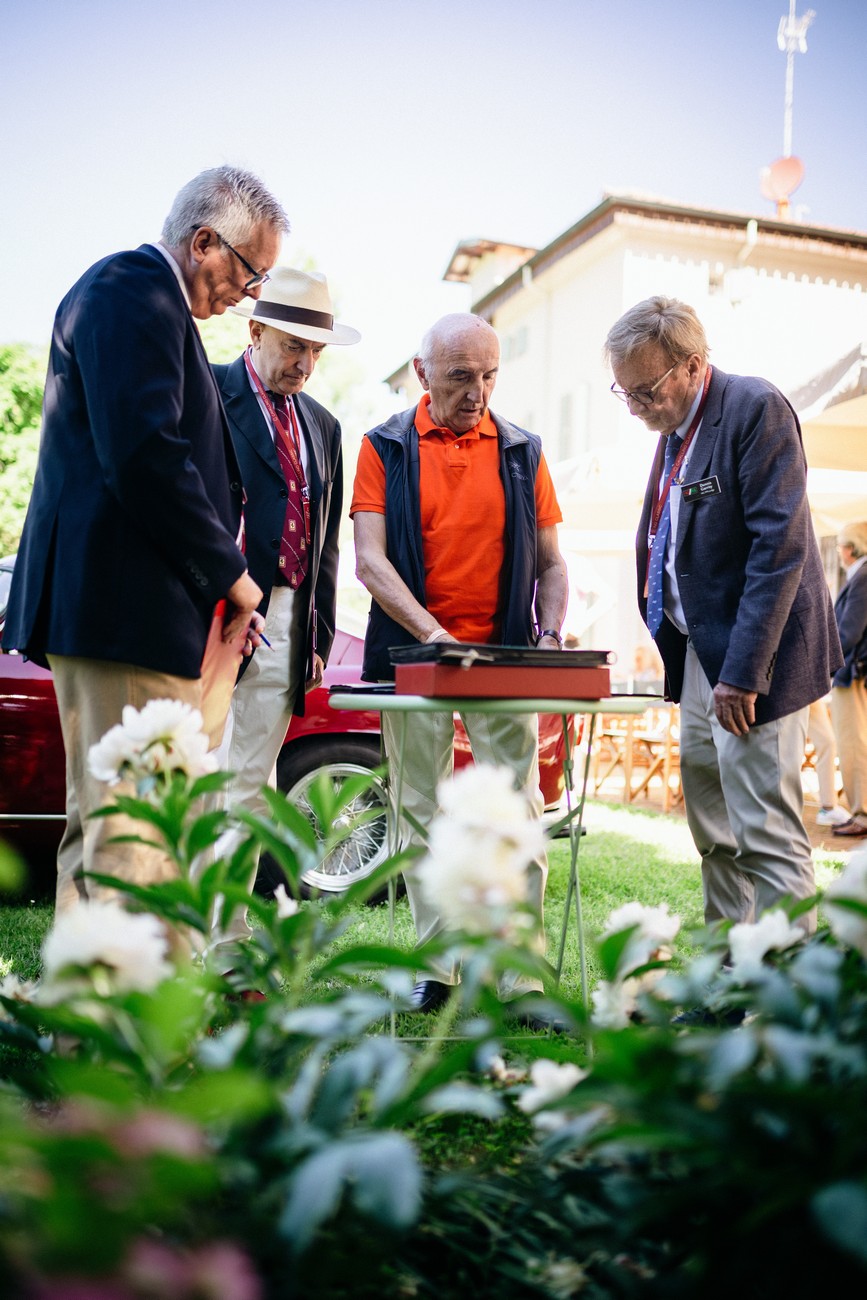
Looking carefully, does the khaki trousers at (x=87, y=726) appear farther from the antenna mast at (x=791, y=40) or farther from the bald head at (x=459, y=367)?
the antenna mast at (x=791, y=40)

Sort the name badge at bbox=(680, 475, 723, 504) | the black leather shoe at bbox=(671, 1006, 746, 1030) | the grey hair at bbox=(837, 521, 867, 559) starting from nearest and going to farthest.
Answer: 1. the black leather shoe at bbox=(671, 1006, 746, 1030)
2. the name badge at bbox=(680, 475, 723, 504)
3. the grey hair at bbox=(837, 521, 867, 559)

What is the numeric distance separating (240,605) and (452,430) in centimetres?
117

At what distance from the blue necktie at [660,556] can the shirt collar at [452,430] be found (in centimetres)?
58

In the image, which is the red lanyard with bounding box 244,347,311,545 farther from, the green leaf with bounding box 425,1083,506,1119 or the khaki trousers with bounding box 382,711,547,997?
the green leaf with bounding box 425,1083,506,1119

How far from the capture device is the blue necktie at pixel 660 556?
3.14m

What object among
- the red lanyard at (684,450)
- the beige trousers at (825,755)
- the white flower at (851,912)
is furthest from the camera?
the beige trousers at (825,755)

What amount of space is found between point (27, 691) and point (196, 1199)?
4123 millimetres

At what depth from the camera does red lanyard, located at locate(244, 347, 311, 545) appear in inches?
139

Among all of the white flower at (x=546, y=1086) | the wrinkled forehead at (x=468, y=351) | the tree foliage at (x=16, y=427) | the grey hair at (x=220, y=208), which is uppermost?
the tree foliage at (x=16, y=427)

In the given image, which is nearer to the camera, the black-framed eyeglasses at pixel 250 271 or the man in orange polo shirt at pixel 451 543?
the black-framed eyeglasses at pixel 250 271

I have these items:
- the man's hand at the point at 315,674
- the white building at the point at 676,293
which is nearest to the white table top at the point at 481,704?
the man's hand at the point at 315,674

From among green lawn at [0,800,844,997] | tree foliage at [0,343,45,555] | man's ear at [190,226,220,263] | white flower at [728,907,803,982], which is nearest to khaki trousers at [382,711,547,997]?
green lawn at [0,800,844,997]

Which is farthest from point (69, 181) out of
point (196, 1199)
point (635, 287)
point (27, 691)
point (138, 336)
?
point (196, 1199)

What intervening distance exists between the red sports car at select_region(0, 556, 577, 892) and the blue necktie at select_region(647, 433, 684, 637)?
1.90m
